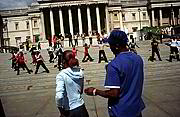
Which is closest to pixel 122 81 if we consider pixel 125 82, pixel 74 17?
pixel 125 82

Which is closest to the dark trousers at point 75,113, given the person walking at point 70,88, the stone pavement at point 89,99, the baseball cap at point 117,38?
the person walking at point 70,88

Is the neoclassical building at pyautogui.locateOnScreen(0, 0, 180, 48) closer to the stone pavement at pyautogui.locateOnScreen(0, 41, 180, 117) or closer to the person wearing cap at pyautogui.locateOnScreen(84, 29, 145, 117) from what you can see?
the stone pavement at pyautogui.locateOnScreen(0, 41, 180, 117)

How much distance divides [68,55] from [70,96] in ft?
2.14

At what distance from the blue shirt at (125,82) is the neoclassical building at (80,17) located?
77.2 meters

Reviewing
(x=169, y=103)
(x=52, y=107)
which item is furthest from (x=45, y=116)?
(x=169, y=103)

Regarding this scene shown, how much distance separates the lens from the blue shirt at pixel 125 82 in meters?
3.87

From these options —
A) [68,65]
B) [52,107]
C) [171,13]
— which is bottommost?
[52,107]

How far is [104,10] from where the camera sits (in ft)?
279

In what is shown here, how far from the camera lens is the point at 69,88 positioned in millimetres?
5230

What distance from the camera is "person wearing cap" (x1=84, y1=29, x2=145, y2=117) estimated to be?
3877mm

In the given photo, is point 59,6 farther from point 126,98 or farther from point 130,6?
point 126,98

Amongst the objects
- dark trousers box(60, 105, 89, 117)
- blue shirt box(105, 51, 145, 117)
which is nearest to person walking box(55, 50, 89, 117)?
dark trousers box(60, 105, 89, 117)

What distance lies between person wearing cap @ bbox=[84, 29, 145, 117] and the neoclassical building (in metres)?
77.1

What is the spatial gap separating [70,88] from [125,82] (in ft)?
4.94
